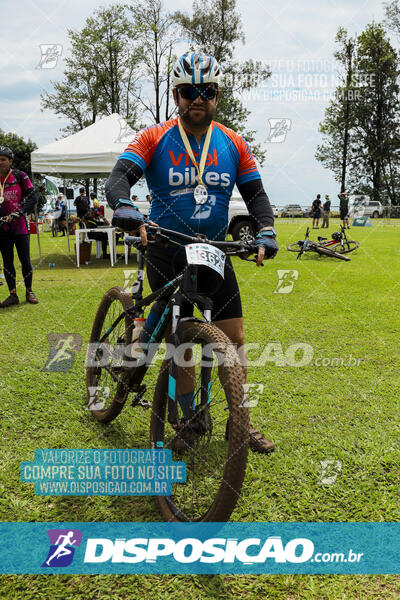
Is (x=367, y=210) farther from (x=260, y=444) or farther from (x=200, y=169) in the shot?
(x=200, y=169)

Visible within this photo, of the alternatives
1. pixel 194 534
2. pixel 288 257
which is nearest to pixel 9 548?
pixel 194 534

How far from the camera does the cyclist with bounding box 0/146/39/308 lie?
6902 mm

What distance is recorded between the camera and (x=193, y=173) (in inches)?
102

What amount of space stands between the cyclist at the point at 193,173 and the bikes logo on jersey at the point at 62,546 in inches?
32.9

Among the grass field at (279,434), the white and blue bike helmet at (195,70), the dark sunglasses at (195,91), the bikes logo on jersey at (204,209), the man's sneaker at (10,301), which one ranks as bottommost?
the grass field at (279,434)

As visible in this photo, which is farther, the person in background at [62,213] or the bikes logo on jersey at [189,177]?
the person in background at [62,213]

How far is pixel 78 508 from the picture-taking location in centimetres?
249

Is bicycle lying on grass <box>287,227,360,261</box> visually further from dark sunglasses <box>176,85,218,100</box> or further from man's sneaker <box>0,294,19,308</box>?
dark sunglasses <box>176,85,218,100</box>

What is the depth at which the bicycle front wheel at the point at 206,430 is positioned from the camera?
1.93 metres

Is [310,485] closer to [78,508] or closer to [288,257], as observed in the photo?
[78,508]

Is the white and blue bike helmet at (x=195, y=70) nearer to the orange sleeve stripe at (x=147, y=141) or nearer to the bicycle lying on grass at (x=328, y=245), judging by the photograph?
the orange sleeve stripe at (x=147, y=141)

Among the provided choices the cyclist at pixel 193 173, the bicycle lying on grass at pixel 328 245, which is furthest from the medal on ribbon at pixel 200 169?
the bicycle lying on grass at pixel 328 245

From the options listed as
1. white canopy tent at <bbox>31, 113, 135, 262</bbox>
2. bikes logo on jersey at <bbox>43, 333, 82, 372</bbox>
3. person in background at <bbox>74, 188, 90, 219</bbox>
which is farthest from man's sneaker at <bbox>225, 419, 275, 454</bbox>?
person in background at <bbox>74, 188, 90, 219</bbox>

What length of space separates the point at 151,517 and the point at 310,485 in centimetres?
90
